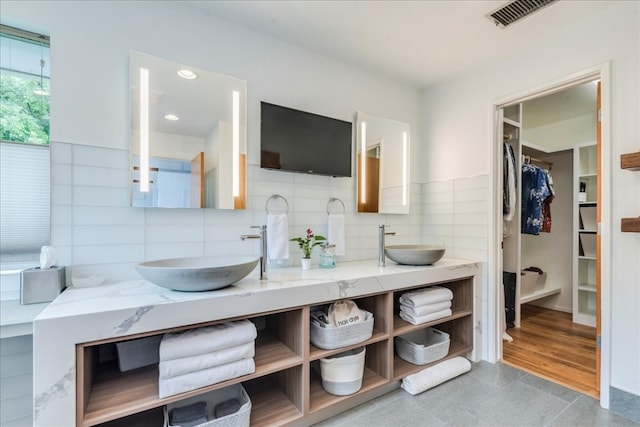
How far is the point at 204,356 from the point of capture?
1.33 meters

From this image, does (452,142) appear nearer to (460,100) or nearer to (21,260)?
(460,100)

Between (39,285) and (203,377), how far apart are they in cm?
90

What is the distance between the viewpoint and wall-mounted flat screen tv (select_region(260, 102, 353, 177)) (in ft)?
6.88

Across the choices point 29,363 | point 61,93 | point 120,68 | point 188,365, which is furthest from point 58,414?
point 120,68

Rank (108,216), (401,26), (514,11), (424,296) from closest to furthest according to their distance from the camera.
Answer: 1. (108,216)
2. (514,11)
3. (401,26)
4. (424,296)

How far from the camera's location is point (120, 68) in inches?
66.1

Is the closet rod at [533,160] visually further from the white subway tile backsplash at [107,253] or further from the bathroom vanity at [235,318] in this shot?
the white subway tile backsplash at [107,253]

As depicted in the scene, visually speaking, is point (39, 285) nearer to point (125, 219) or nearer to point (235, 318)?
point (125, 219)

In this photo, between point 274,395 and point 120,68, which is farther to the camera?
point 274,395

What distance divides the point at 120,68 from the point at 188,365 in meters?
1.64

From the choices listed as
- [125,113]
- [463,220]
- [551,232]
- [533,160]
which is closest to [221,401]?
[125,113]

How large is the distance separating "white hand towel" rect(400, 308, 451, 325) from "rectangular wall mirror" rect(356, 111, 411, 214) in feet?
3.01

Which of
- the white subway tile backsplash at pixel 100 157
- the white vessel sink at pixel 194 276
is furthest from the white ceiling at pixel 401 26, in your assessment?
the white vessel sink at pixel 194 276

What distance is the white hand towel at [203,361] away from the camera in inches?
49.9
